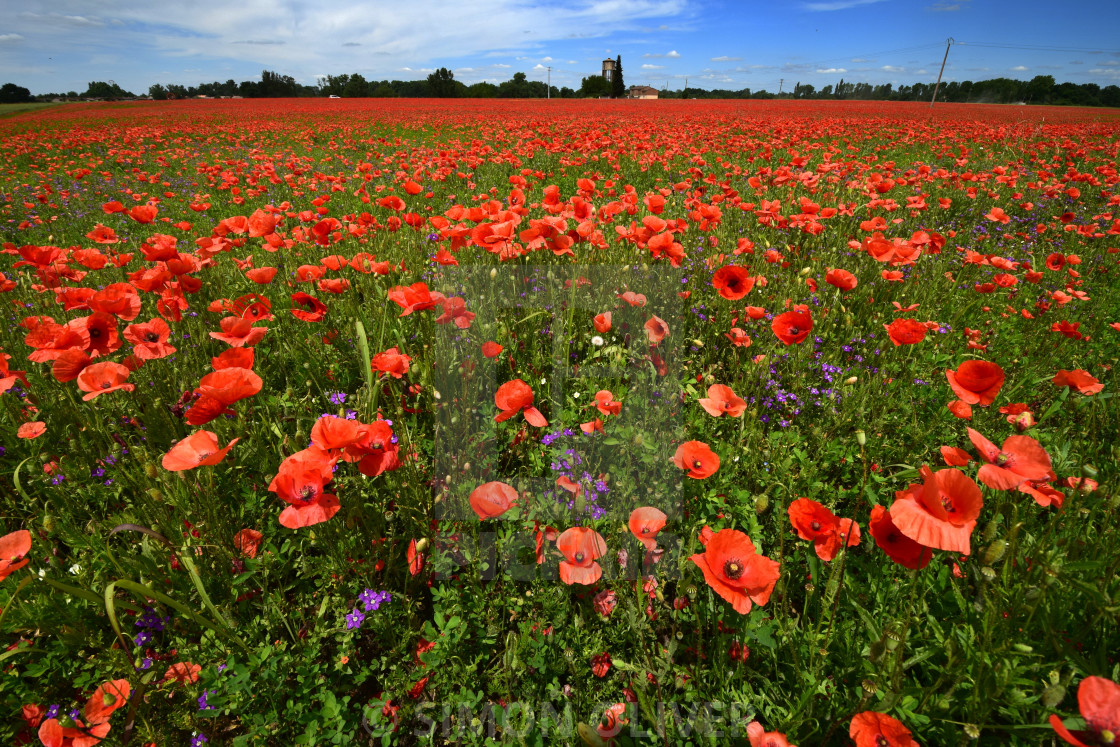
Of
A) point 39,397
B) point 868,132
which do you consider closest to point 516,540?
point 39,397

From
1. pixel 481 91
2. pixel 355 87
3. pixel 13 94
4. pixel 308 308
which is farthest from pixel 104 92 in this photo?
pixel 308 308

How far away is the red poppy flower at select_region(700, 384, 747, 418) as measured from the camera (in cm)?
202

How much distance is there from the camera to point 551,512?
2164mm

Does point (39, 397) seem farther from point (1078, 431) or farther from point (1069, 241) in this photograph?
point (1069, 241)

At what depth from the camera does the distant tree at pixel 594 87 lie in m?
71.6

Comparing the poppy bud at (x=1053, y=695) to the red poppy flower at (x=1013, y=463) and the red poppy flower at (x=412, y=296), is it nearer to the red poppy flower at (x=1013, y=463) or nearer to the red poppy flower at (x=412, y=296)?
the red poppy flower at (x=1013, y=463)

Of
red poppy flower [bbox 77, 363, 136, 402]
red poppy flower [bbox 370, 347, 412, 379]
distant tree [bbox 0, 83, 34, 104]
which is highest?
distant tree [bbox 0, 83, 34, 104]

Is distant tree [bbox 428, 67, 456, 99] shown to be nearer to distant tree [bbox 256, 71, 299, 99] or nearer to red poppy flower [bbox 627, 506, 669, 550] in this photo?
distant tree [bbox 256, 71, 299, 99]

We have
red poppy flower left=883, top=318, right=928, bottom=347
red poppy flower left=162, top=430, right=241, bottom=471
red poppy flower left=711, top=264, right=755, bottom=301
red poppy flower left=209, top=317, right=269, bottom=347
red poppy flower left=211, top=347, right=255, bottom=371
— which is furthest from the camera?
red poppy flower left=711, top=264, right=755, bottom=301

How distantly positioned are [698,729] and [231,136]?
20067 millimetres

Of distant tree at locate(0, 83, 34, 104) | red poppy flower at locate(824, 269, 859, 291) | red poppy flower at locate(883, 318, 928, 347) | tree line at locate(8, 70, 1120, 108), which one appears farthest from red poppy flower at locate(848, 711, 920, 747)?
distant tree at locate(0, 83, 34, 104)

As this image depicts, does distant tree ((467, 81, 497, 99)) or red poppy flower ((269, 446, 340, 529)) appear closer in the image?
red poppy flower ((269, 446, 340, 529))

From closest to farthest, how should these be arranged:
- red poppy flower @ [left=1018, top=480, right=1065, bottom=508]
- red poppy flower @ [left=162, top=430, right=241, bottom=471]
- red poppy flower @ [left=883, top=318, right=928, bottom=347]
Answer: red poppy flower @ [left=1018, top=480, right=1065, bottom=508], red poppy flower @ [left=162, top=430, right=241, bottom=471], red poppy flower @ [left=883, top=318, right=928, bottom=347]

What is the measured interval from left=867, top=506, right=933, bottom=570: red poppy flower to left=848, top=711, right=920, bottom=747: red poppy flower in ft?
1.24
